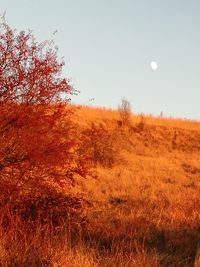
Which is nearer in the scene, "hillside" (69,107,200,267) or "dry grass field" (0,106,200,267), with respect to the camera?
"dry grass field" (0,106,200,267)

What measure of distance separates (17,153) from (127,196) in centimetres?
581

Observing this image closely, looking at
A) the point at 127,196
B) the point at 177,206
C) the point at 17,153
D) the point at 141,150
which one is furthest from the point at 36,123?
the point at 141,150

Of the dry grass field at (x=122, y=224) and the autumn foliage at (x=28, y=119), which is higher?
the autumn foliage at (x=28, y=119)

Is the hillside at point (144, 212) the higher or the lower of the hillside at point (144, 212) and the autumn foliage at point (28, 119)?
the lower

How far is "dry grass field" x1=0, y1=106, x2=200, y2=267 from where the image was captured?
6062mm

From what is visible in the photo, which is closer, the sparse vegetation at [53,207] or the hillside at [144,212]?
the sparse vegetation at [53,207]

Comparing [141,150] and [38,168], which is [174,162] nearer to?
[141,150]

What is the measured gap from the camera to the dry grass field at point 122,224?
6.06 meters

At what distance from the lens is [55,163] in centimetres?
898

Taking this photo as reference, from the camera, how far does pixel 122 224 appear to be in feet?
30.9

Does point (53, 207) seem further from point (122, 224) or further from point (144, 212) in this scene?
point (144, 212)

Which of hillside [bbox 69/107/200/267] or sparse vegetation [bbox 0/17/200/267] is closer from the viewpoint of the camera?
sparse vegetation [bbox 0/17/200/267]

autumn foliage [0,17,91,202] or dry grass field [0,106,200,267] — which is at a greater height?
autumn foliage [0,17,91,202]

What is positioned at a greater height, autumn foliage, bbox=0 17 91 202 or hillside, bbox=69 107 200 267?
autumn foliage, bbox=0 17 91 202
